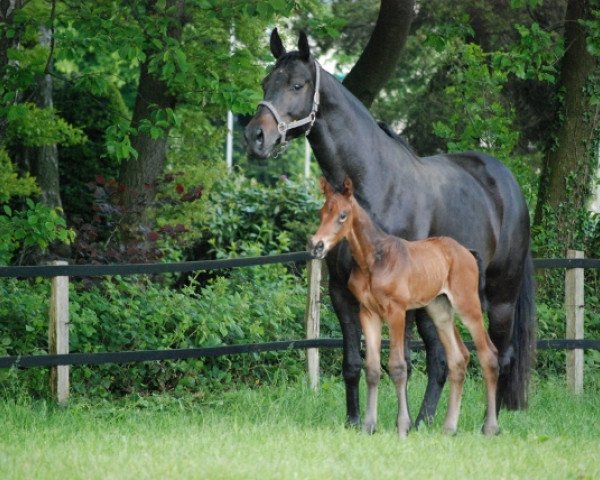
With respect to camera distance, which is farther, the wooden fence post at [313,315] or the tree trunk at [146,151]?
the tree trunk at [146,151]

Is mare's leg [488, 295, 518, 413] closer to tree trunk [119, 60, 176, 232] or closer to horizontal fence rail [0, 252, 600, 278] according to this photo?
horizontal fence rail [0, 252, 600, 278]

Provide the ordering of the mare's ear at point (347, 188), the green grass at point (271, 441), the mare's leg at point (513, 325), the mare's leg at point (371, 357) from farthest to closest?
the mare's leg at point (513, 325) → the mare's leg at point (371, 357) → the mare's ear at point (347, 188) → the green grass at point (271, 441)

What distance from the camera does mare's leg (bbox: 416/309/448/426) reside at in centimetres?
777

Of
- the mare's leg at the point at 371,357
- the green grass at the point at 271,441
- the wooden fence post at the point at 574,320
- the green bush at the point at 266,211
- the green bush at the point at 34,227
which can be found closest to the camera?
the green grass at the point at 271,441

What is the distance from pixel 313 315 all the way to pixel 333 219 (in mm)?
3805

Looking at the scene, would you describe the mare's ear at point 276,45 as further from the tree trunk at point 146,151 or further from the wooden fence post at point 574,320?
the tree trunk at point 146,151

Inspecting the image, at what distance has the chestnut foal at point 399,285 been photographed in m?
6.62

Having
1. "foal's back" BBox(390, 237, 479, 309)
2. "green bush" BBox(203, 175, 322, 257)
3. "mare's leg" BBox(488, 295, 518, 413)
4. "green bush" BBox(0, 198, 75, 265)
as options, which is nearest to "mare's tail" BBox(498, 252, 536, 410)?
"mare's leg" BBox(488, 295, 518, 413)

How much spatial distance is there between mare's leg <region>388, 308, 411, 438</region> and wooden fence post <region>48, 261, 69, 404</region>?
3.11 metres

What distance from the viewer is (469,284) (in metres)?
7.12

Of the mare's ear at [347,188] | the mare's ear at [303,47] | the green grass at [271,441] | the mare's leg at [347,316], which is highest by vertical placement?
the mare's ear at [303,47]

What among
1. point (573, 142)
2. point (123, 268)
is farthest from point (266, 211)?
point (123, 268)

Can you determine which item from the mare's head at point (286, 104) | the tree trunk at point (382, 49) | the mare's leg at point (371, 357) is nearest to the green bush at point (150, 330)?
the tree trunk at point (382, 49)

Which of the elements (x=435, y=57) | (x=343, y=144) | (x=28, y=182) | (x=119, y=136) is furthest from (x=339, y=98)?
(x=435, y=57)
